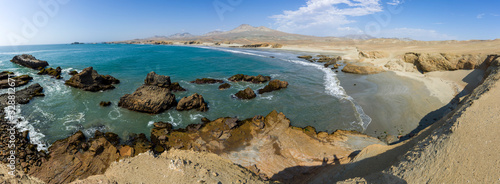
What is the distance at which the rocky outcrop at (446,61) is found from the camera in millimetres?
19312

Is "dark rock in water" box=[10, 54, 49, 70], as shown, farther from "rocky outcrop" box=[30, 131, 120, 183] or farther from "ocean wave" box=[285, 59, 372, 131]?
"ocean wave" box=[285, 59, 372, 131]

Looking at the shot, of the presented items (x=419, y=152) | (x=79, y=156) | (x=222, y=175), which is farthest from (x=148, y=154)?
(x=419, y=152)

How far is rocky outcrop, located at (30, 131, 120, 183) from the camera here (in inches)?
350

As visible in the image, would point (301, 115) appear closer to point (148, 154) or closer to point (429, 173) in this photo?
point (429, 173)

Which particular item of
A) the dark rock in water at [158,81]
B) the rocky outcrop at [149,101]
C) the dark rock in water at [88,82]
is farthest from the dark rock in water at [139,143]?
the dark rock in water at [88,82]

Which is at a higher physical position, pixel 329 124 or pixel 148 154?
pixel 148 154

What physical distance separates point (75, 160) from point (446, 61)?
123 ft

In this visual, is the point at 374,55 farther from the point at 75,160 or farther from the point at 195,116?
the point at 75,160

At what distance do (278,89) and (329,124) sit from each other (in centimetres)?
961

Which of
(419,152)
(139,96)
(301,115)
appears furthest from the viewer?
(139,96)

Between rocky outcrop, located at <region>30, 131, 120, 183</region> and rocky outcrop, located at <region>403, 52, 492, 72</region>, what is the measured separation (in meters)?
34.6

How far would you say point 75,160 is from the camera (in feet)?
31.4

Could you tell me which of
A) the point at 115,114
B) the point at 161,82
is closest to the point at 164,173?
the point at 115,114

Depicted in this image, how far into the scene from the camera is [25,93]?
18906mm
